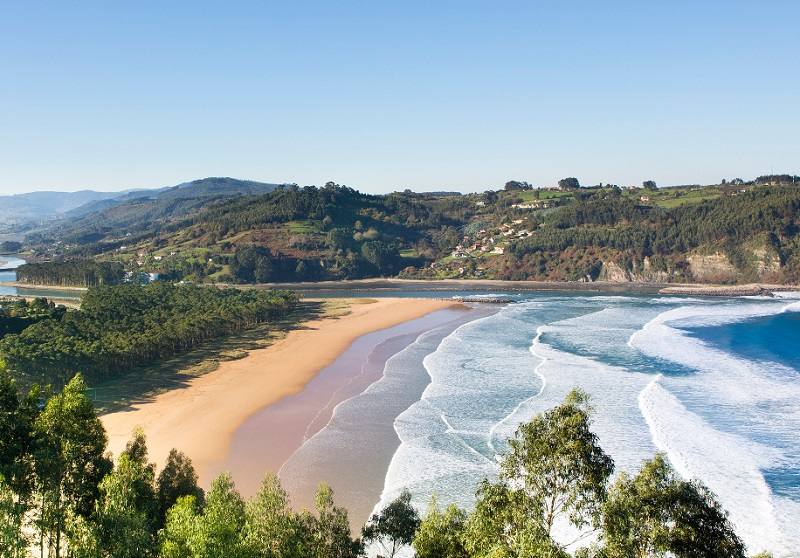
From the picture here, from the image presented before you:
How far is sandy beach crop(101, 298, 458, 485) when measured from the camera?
47.2 metres

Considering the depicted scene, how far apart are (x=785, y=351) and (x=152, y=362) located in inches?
3173

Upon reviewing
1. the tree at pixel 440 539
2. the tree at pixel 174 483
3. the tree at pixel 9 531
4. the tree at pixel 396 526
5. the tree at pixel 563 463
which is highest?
the tree at pixel 563 463

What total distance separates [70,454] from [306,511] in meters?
10.2

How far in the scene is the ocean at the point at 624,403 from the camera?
39.7 m

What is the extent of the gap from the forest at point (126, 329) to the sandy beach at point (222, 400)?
9.97 m

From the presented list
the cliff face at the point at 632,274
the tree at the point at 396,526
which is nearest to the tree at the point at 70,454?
the tree at the point at 396,526

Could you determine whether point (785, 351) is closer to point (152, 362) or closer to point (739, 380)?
point (739, 380)

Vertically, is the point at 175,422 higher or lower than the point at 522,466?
lower

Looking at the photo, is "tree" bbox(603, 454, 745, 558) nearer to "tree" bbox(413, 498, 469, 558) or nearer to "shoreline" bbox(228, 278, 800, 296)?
"tree" bbox(413, 498, 469, 558)

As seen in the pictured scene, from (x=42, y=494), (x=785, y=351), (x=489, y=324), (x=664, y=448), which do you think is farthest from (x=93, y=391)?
(x=785, y=351)

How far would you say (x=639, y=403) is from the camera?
56000mm

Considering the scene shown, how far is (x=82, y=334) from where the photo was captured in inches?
3022

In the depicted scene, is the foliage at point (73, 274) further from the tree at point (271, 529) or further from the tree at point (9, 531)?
the tree at point (271, 529)

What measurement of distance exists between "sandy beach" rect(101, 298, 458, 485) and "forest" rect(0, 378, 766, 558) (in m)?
16.1
